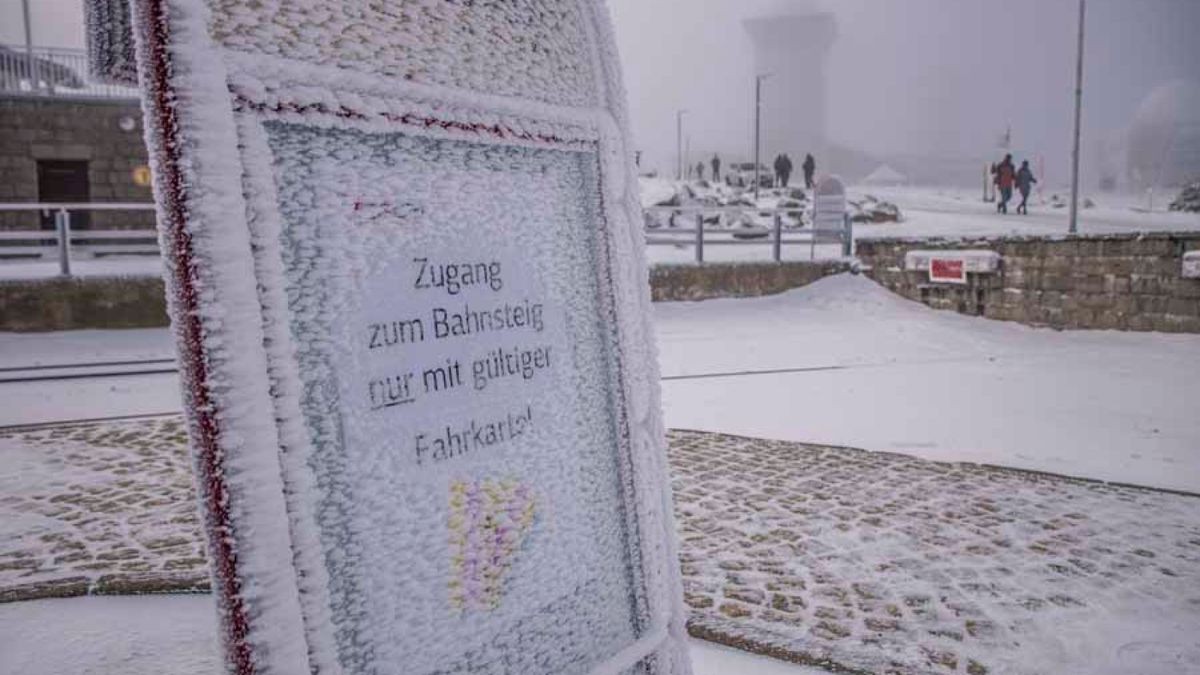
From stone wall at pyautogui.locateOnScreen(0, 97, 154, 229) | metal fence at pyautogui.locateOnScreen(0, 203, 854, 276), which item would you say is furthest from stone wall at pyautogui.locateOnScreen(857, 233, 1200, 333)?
stone wall at pyautogui.locateOnScreen(0, 97, 154, 229)

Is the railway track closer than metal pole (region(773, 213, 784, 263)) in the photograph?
Yes

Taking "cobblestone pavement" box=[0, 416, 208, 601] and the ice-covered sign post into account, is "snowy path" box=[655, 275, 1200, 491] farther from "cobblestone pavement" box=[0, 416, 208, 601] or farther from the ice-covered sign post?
the ice-covered sign post

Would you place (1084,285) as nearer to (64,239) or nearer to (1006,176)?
(64,239)

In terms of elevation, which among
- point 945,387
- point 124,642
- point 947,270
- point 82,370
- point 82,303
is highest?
point 82,303

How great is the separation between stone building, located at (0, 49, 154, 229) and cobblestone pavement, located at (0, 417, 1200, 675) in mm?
14793

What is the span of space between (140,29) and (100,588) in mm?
3014

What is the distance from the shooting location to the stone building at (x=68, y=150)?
17.1 m

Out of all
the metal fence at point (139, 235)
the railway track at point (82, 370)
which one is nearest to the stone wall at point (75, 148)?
the metal fence at point (139, 235)

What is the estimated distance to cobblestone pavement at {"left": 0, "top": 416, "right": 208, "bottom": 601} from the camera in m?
3.30

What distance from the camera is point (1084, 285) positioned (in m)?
10.3

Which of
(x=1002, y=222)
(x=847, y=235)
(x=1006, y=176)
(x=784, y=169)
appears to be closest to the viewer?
(x=847, y=235)

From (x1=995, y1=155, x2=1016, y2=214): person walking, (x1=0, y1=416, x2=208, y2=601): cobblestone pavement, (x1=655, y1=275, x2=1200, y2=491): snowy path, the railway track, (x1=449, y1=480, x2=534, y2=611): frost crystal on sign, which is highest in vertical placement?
(x1=995, y1=155, x2=1016, y2=214): person walking

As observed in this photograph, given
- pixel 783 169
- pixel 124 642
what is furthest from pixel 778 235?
pixel 783 169

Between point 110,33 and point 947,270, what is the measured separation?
1192cm
